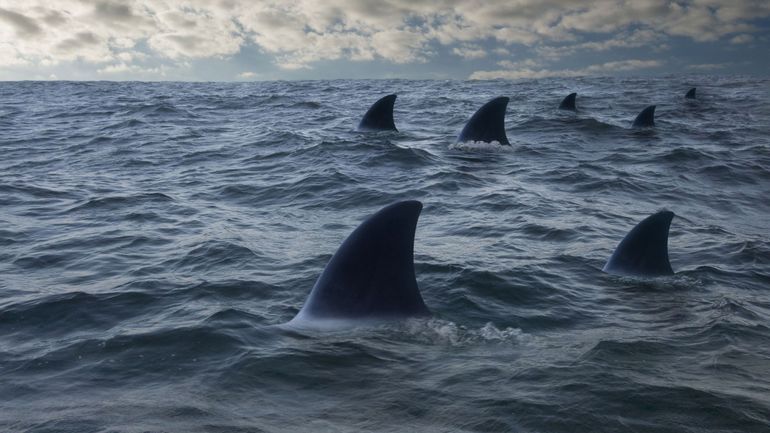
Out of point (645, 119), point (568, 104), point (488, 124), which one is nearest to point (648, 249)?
point (488, 124)

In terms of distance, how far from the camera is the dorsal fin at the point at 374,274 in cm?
616

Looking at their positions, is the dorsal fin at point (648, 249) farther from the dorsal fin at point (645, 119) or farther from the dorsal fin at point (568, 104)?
the dorsal fin at point (568, 104)

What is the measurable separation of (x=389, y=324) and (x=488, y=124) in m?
12.7

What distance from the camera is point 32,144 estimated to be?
73.3ft

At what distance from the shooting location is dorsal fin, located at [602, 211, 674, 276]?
8.41 meters

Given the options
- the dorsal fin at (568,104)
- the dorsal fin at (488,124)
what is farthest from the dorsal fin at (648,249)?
the dorsal fin at (568,104)

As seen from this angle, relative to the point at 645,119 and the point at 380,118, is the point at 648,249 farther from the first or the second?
the point at 645,119

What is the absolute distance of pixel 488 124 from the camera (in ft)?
60.0

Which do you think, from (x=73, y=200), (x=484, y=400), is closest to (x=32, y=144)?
(x=73, y=200)

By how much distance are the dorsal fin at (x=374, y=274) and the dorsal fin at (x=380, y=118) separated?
14971mm

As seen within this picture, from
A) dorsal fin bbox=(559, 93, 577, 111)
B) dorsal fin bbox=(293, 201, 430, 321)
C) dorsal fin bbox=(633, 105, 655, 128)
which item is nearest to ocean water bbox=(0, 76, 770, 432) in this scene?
dorsal fin bbox=(293, 201, 430, 321)

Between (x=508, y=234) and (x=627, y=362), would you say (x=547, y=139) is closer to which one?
(x=508, y=234)

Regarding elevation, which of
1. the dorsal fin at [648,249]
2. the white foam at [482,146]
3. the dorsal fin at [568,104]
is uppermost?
the dorsal fin at [568,104]

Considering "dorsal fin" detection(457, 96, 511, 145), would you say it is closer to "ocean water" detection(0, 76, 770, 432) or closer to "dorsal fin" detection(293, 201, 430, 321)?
"ocean water" detection(0, 76, 770, 432)
